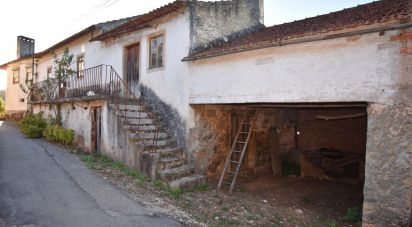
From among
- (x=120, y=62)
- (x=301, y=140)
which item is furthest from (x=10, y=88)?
(x=301, y=140)

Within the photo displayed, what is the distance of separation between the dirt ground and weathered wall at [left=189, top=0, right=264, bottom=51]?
14.6ft

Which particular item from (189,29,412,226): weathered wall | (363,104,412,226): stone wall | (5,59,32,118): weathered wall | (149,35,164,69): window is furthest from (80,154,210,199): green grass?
(5,59,32,118): weathered wall

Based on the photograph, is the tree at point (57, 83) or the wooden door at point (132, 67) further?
the tree at point (57, 83)

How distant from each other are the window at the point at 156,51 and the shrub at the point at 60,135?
4.76 m

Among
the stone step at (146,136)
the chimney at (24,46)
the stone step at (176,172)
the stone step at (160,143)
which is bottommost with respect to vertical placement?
the stone step at (176,172)

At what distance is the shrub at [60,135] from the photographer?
12359mm

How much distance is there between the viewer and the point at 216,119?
31.8 ft

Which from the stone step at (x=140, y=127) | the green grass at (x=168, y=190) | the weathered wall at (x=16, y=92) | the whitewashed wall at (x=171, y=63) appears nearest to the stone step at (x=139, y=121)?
the stone step at (x=140, y=127)

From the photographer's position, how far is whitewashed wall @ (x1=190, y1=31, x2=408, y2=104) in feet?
17.6

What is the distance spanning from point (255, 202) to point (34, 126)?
11.3 m

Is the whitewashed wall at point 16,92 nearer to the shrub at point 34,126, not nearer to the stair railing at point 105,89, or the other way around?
the stair railing at point 105,89

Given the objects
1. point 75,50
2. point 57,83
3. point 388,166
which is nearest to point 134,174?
point 388,166

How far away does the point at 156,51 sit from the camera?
10789mm

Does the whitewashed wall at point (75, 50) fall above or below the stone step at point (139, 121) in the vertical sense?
above
